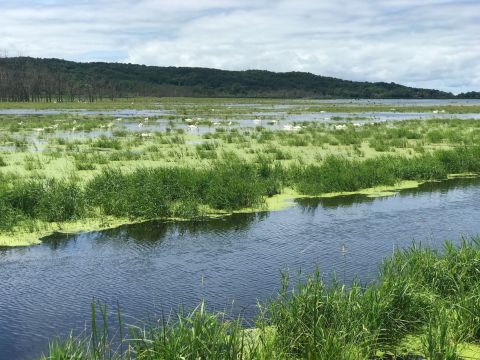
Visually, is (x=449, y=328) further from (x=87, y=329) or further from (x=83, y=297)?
(x=83, y=297)

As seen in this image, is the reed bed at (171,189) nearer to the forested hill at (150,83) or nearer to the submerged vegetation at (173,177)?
the submerged vegetation at (173,177)

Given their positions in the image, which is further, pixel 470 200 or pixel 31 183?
pixel 470 200

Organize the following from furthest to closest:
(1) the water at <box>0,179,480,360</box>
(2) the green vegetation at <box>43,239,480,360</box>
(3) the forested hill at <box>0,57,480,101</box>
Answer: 1. (3) the forested hill at <box>0,57,480,101</box>
2. (1) the water at <box>0,179,480,360</box>
3. (2) the green vegetation at <box>43,239,480,360</box>

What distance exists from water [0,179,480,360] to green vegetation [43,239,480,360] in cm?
95

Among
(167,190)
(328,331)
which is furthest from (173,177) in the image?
(328,331)

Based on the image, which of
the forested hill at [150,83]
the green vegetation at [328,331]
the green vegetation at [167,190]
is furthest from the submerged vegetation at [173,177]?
the forested hill at [150,83]

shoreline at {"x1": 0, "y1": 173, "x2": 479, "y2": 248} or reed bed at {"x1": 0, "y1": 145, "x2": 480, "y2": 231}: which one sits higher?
Answer: reed bed at {"x1": 0, "y1": 145, "x2": 480, "y2": 231}

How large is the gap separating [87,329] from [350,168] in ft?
39.0

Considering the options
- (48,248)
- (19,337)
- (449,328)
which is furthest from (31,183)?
(449,328)

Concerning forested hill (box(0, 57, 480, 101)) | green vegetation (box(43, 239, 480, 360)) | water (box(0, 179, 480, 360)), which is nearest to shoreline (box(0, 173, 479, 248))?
water (box(0, 179, 480, 360))

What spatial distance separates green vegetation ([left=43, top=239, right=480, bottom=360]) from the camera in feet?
16.8

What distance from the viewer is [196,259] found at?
30.9 feet

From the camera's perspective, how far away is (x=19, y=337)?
6406mm

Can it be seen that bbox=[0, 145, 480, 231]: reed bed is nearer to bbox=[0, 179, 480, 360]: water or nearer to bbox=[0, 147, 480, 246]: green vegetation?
bbox=[0, 147, 480, 246]: green vegetation
